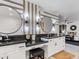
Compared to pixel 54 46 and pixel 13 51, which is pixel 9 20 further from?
pixel 54 46

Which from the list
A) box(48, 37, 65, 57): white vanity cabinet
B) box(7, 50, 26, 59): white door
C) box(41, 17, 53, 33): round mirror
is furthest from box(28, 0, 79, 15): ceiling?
box(7, 50, 26, 59): white door

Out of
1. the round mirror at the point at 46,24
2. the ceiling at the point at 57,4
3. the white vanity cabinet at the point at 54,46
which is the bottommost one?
the white vanity cabinet at the point at 54,46

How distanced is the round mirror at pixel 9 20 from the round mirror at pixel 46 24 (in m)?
1.33

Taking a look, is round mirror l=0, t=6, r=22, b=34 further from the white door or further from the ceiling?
the ceiling

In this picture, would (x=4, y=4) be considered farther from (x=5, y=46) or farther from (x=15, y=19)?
(x=5, y=46)

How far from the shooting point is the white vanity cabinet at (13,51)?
5.53ft

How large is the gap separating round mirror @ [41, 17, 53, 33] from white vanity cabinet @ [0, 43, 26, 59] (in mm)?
1825

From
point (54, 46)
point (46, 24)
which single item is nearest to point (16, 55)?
point (54, 46)

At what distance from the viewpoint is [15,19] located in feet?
8.41

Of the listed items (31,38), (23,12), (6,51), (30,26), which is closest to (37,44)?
(31,38)

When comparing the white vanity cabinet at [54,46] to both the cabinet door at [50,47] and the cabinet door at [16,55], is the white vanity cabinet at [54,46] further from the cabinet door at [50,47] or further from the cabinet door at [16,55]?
the cabinet door at [16,55]

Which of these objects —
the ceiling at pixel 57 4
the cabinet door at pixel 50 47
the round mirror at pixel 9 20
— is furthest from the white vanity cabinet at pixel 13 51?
the ceiling at pixel 57 4

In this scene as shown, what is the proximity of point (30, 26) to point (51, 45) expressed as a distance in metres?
1.23

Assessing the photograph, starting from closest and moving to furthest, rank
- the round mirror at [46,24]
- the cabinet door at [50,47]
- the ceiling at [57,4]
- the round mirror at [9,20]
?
the round mirror at [9,20], the ceiling at [57,4], the cabinet door at [50,47], the round mirror at [46,24]
